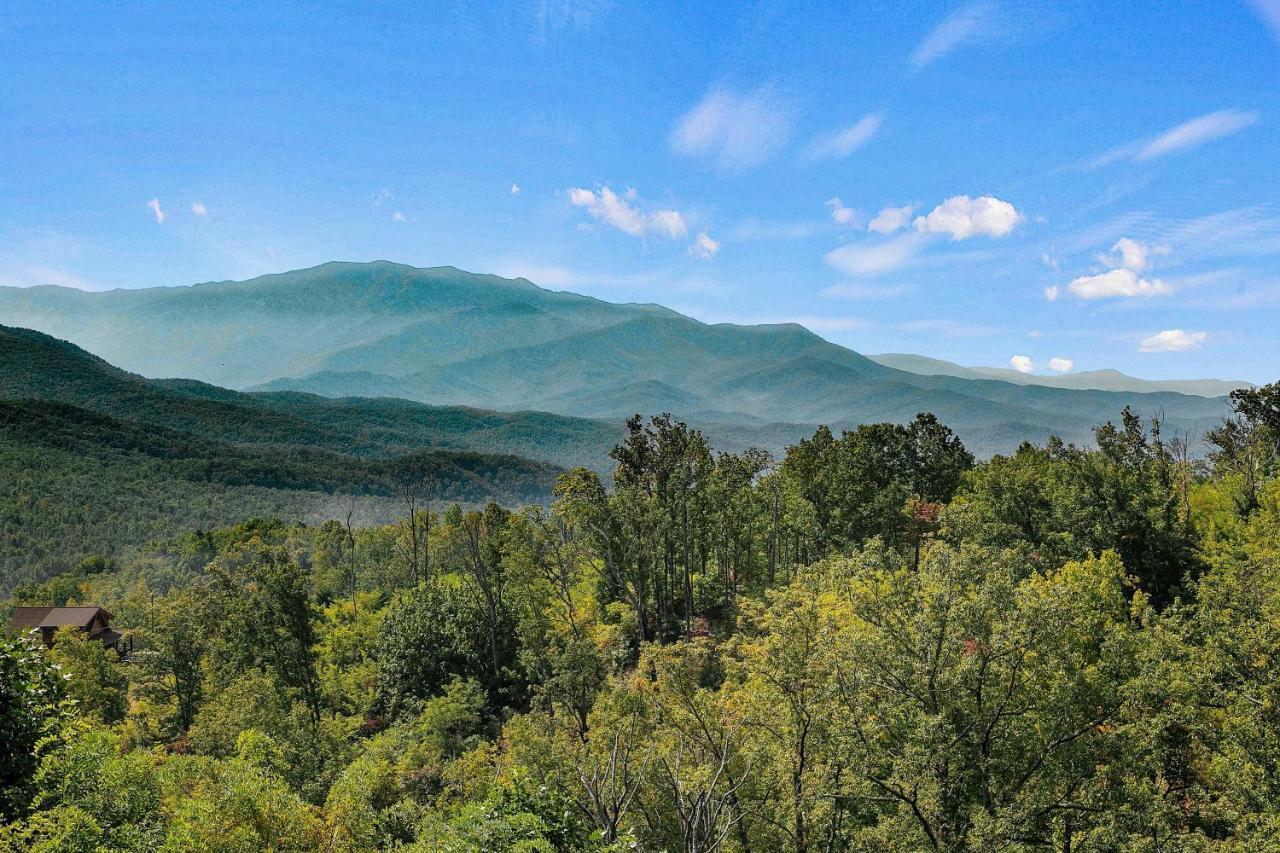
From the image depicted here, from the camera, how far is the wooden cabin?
288ft

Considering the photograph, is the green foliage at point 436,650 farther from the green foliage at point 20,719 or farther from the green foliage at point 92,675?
the green foliage at point 20,719

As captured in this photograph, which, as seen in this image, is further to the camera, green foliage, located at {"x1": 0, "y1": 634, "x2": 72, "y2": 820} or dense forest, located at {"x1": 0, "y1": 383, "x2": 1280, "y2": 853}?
dense forest, located at {"x1": 0, "y1": 383, "x2": 1280, "y2": 853}

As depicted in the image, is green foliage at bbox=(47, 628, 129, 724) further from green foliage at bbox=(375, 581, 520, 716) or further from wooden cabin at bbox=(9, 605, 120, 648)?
wooden cabin at bbox=(9, 605, 120, 648)

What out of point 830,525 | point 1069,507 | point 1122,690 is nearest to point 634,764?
point 1122,690

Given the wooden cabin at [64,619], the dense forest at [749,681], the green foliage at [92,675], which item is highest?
the dense forest at [749,681]

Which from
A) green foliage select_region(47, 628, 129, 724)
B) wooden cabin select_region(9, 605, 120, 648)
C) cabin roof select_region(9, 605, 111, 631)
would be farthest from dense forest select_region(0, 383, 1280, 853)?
cabin roof select_region(9, 605, 111, 631)

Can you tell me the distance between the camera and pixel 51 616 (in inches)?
3504

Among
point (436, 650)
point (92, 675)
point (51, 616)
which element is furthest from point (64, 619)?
point (436, 650)

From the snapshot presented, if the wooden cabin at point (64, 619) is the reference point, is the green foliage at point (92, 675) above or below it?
above

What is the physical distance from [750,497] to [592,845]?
155 ft

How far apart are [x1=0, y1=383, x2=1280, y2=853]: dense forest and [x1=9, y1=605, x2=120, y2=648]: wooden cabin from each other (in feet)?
128

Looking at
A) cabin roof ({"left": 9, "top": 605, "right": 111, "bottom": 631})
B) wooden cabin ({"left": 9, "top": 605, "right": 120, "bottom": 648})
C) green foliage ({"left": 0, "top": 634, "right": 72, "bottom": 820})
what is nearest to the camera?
green foliage ({"left": 0, "top": 634, "right": 72, "bottom": 820})

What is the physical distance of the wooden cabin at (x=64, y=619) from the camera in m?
87.9

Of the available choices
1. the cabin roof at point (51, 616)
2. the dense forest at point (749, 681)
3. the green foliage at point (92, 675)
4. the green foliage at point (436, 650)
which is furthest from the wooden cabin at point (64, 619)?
the green foliage at point (436, 650)
